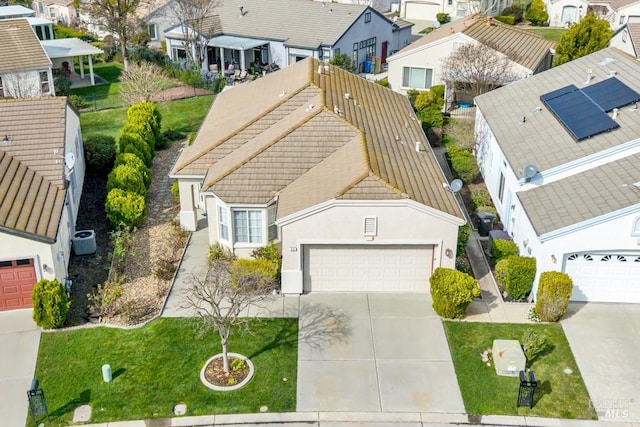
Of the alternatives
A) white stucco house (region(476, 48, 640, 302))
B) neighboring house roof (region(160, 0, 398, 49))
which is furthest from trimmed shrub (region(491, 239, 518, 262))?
neighboring house roof (region(160, 0, 398, 49))

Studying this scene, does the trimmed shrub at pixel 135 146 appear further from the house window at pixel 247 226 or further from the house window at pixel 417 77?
the house window at pixel 417 77

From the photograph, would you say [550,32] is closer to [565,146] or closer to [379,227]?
[565,146]

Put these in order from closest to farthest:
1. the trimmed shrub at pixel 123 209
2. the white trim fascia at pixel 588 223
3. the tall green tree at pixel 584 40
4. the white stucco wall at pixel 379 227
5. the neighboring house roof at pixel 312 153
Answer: the white trim fascia at pixel 588 223 → the white stucco wall at pixel 379 227 → the neighboring house roof at pixel 312 153 → the trimmed shrub at pixel 123 209 → the tall green tree at pixel 584 40

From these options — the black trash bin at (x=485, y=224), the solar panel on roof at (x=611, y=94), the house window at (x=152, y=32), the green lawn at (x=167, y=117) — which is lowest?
the green lawn at (x=167, y=117)

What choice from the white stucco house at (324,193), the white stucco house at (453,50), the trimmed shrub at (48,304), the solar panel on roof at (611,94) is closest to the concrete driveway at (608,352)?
the white stucco house at (324,193)

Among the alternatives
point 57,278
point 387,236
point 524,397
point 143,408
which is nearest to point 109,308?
point 57,278

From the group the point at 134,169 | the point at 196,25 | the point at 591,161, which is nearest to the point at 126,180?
the point at 134,169

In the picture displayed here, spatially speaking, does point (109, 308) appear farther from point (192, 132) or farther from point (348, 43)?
point (348, 43)
